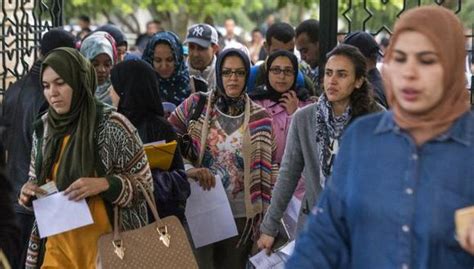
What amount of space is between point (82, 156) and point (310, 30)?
538 centimetres

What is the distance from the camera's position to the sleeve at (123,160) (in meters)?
6.19

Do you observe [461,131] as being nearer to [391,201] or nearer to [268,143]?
[391,201]

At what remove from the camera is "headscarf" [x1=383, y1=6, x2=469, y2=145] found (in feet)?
12.9

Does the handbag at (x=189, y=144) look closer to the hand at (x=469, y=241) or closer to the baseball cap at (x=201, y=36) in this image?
the baseball cap at (x=201, y=36)

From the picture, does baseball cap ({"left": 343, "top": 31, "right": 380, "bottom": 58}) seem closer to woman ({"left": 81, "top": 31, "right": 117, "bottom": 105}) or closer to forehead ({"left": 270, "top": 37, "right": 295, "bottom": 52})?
woman ({"left": 81, "top": 31, "right": 117, "bottom": 105})

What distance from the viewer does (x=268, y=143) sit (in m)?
8.00

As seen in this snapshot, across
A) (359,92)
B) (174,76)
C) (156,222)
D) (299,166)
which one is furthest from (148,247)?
(174,76)

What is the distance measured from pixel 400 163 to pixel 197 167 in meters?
4.06

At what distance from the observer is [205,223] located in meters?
7.86

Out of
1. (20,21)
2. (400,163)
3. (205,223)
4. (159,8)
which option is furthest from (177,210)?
(159,8)

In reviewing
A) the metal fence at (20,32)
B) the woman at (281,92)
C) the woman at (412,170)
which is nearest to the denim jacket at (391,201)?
the woman at (412,170)

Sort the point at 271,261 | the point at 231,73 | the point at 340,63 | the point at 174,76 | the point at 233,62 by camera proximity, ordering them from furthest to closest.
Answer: the point at 174,76
the point at 233,62
the point at 231,73
the point at 271,261
the point at 340,63

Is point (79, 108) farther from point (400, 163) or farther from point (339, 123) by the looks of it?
point (400, 163)

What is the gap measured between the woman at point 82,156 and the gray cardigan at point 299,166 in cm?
79
